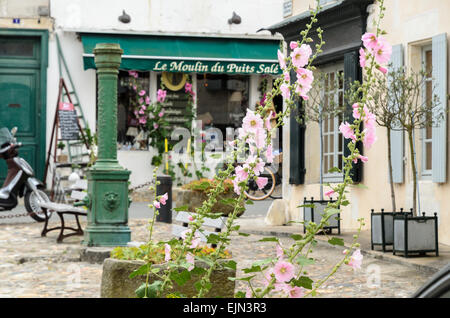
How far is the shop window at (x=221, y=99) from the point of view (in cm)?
2180

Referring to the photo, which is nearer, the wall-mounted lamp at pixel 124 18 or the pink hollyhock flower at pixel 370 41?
the pink hollyhock flower at pixel 370 41

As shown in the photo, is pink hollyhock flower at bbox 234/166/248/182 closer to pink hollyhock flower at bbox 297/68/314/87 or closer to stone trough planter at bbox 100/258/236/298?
pink hollyhock flower at bbox 297/68/314/87

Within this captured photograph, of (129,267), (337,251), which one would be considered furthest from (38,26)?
(129,267)

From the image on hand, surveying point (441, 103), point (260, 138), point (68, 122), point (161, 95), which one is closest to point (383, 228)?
point (441, 103)

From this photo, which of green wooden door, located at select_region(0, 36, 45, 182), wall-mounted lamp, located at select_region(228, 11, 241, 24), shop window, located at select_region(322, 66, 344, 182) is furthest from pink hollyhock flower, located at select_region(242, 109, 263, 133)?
wall-mounted lamp, located at select_region(228, 11, 241, 24)

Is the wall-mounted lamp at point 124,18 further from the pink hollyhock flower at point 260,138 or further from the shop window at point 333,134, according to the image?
the pink hollyhock flower at point 260,138

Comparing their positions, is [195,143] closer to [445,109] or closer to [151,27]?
[151,27]

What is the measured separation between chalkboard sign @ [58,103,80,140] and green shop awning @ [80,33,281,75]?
1786 millimetres

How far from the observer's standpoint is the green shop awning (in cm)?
2044

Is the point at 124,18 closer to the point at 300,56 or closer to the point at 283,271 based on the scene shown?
the point at 300,56

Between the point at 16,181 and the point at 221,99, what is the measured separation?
838cm

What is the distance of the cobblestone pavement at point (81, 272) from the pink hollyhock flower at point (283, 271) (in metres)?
3.63

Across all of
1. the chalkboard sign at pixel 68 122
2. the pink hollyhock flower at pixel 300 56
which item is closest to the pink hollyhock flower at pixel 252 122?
the pink hollyhock flower at pixel 300 56

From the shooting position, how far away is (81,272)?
8883mm
